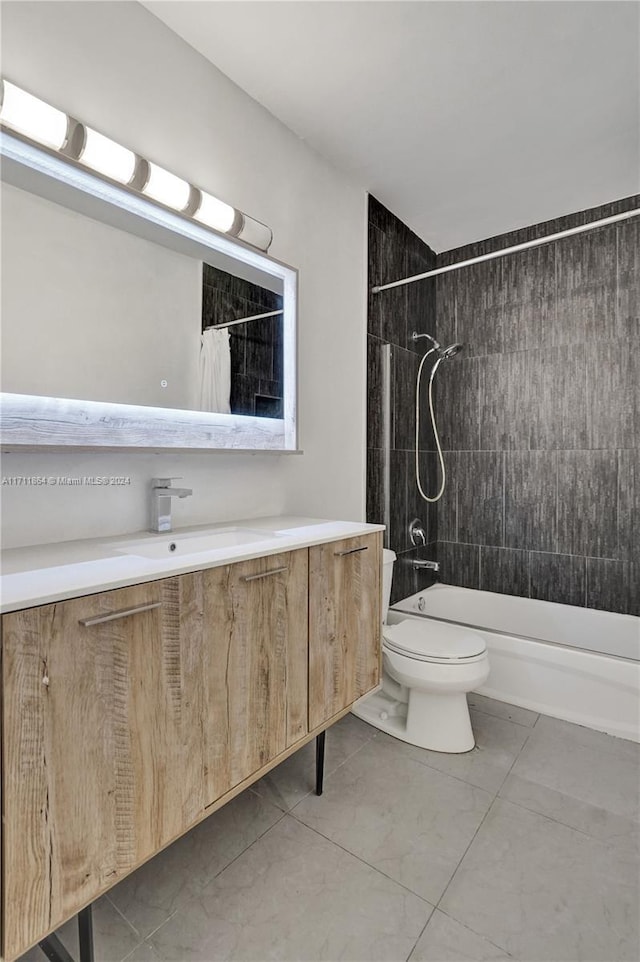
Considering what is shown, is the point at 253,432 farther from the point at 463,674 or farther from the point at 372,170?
the point at 372,170

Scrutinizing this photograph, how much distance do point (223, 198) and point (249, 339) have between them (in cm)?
48

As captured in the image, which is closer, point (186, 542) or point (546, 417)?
point (186, 542)

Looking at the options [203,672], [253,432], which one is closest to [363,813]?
[203,672]

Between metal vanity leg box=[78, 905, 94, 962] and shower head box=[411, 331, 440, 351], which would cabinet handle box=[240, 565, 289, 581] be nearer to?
metal vanity leg box=[78, 905, 94, 962]

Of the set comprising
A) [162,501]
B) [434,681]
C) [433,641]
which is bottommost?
[434,681]

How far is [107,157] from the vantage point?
134cm

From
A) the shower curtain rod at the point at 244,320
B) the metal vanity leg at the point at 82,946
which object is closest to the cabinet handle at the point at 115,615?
the metal vanity leg at the point at 82,946

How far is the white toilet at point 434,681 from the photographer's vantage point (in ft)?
6.14

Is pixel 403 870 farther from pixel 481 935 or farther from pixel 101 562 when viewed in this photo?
pixel 101 562

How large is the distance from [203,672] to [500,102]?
223 centimetres

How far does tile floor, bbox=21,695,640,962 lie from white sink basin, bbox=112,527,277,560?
0.84m

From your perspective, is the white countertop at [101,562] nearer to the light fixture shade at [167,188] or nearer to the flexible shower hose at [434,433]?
the light fixture shade at [167,188]

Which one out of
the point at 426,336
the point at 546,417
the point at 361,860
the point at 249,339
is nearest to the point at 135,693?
the point at 361,860

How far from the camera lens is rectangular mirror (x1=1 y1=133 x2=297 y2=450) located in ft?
3.97
